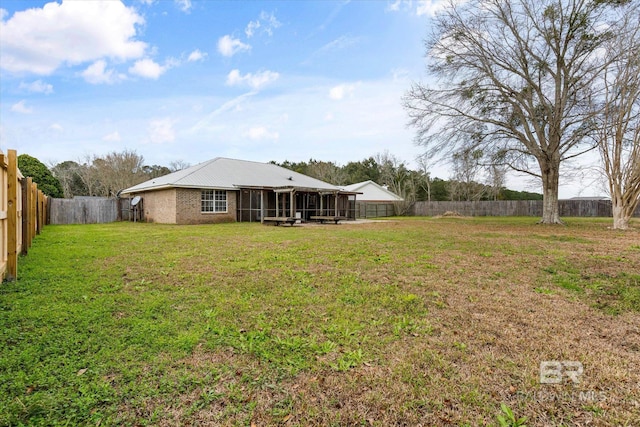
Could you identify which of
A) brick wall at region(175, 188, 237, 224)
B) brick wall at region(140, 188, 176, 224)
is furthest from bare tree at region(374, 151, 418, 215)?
brick wall at region(140, 188, 176, 224)

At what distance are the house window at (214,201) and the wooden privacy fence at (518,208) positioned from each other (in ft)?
73.9

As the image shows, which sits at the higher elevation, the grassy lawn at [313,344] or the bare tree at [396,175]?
the bare tree at [396,175]

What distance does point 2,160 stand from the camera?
4156 mm

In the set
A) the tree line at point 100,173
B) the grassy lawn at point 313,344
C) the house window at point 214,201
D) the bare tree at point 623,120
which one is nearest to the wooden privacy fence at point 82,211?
the house window at point 214,201

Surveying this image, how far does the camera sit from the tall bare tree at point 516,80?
15.6 meters

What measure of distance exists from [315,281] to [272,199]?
16.5 m

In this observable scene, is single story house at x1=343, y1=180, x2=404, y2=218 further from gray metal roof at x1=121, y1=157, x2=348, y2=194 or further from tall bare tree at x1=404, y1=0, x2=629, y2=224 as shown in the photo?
tall bare tree at x1=404, y1=0, x2=629, y2=224

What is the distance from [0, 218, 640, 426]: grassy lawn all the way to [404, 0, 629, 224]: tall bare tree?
44.9 ft

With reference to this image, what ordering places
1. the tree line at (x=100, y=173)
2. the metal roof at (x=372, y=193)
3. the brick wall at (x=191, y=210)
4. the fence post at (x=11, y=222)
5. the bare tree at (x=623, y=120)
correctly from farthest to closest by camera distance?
the metal roof at (x=372, y=193)
the tree line at (x=100, y=173)
the brick wall at (x=191, y=210)
the bare tree at (x=623, y=120)
the fence post at (x=11, y=222)

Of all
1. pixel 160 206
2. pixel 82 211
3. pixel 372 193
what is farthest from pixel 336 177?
pixel 82 211

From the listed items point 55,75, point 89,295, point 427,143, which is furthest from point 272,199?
point 89,295

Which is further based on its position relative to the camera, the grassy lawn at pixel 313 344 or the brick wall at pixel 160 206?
the brick wall at pixel 160 206

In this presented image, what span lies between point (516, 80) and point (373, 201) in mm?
18893

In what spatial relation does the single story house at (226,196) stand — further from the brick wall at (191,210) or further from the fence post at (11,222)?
the fence post at (11,222)
